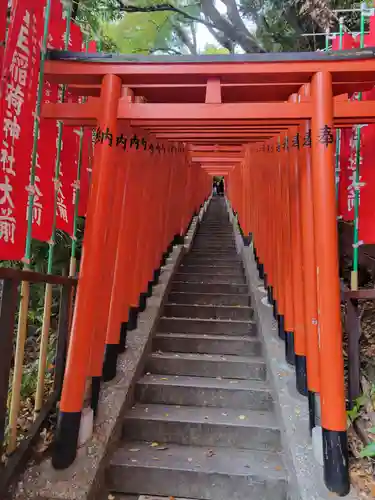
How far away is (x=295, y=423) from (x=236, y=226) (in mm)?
7776

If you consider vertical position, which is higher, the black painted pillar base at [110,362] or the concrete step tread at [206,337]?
the concrete step tread at [206,337]

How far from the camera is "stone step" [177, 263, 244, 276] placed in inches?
289

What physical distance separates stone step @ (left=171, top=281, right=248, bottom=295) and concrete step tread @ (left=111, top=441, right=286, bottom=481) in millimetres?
2902

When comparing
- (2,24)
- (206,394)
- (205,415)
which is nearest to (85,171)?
(2,24)

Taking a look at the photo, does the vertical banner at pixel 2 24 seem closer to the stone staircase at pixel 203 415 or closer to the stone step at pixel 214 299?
the stone staircase at pixel 203 415

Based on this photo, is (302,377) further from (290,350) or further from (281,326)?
(281,326)

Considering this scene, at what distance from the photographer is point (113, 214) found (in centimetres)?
360

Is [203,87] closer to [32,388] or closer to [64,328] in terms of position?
[64,328]

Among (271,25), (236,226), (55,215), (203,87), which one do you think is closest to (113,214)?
(55,215)

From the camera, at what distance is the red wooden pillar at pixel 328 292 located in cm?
289

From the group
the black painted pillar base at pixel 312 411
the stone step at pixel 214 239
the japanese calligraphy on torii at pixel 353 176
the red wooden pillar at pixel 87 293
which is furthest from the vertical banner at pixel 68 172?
the stone step at pixel 214 239

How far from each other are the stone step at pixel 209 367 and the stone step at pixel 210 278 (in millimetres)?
2301

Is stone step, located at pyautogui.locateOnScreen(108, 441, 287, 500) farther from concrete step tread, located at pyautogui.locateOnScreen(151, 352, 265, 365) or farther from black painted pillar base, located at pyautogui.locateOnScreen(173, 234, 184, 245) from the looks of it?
black painted pillar base, located at pyautogui.locateOnScreen(173, 234, 184, 245)

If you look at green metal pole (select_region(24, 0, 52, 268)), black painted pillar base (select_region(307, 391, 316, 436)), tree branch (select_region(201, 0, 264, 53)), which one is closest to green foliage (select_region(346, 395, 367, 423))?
black painted pillar base (select_region(307, 391, 316, 436))
